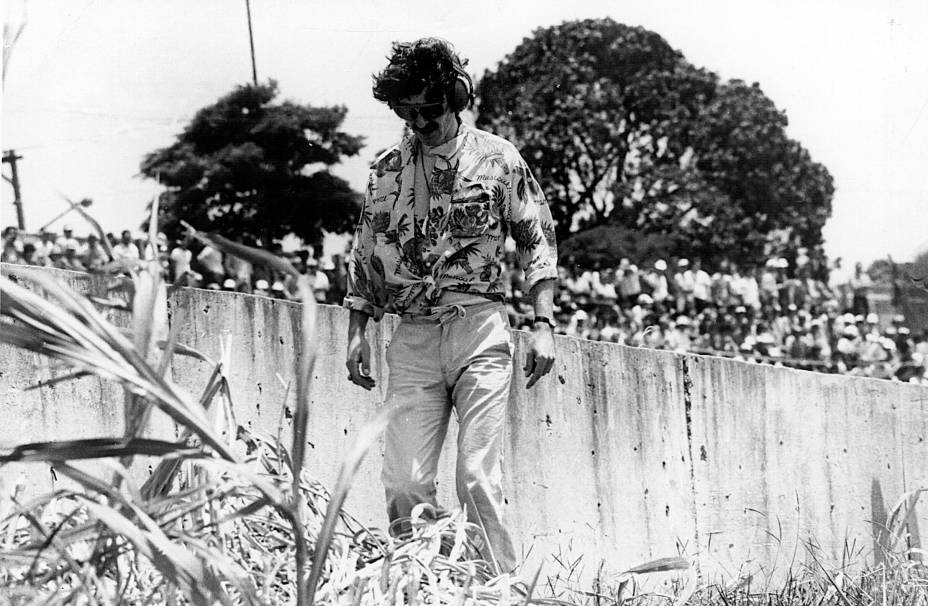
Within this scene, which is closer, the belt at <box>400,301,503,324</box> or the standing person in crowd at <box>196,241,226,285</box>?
the belt at <box>400,301,503,324</box>

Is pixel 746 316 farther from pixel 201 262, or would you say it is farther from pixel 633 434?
pixel 633 434

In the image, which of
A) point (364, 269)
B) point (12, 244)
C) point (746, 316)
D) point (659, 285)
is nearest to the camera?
point (364, 269)

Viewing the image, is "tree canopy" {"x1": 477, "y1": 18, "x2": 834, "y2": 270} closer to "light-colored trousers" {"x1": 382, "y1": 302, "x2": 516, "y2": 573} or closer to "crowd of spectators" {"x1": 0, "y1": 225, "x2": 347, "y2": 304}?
"crowd of spectators" {"x1": 0, "y1": 225, "x2": 347, "y2": 304}

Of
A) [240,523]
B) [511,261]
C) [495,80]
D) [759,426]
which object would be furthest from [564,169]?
[240,523]

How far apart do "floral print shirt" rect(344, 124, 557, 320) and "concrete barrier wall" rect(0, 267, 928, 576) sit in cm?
82

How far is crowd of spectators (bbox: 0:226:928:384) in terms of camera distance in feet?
69.7

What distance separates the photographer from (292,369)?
475cm

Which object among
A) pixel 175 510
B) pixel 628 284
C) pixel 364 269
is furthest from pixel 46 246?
pixel 175 510

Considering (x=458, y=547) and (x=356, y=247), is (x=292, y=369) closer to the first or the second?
(x=356, y=247)

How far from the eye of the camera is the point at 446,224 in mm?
3705

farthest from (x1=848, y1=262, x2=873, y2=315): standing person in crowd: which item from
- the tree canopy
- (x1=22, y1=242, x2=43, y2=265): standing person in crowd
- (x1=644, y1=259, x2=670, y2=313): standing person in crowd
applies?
(x1=22, y1=242, x2=43, y2=265): standing person in crowd

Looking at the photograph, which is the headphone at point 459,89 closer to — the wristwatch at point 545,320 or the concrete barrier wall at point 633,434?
the wristwatch at point 545,320

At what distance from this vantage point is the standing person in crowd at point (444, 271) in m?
3.58

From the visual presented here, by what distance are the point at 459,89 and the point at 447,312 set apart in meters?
0.67
